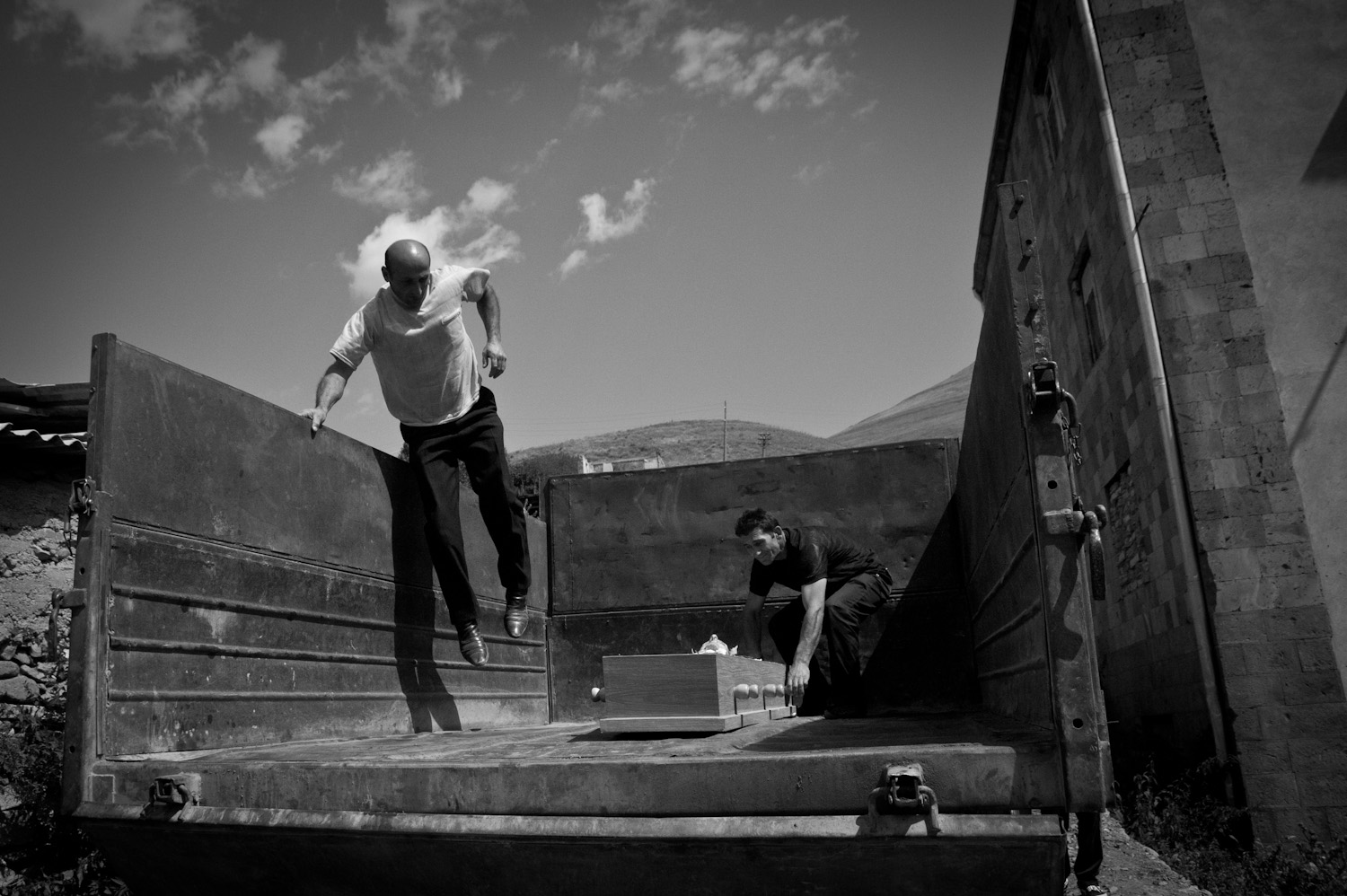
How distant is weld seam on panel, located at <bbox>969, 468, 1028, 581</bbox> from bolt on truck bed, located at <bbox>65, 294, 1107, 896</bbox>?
0.16m

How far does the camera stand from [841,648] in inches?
174

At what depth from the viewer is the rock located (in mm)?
6016

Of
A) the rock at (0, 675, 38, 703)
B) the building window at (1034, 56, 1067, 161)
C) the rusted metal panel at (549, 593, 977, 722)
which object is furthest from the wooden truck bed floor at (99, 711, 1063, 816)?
the building window at (1034, 56, 1067, 161)

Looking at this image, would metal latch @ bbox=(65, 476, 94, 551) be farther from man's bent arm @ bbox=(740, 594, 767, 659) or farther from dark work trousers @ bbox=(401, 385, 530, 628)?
man's bent arm @ bbox=(740, 594, 767, 659)

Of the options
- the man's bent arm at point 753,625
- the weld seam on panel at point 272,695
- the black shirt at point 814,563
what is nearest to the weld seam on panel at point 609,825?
the weld seam on panel at point 272,695

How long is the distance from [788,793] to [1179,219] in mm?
7612

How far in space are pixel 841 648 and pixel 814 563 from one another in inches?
16.9

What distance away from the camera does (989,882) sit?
1.76 metres

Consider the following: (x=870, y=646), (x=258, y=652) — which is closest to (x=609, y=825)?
(x=258, y=652)

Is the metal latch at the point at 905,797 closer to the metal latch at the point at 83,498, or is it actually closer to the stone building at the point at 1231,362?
the metal latch at the point at 83,498

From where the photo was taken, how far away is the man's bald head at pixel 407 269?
3.73 m

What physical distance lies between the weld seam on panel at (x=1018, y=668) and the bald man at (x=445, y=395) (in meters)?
1.99

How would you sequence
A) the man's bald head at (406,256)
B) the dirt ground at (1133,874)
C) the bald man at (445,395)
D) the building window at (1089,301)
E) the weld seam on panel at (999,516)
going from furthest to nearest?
1. the building window at (1089,301)
2. the dirt ground at (1133,874)
3. the bald man at (445,395)
4. the man's bald head at (406,256)
5. the weld seam on panel at (999,516)

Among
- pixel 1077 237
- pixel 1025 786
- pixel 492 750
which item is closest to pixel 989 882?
pixel 1025 786
